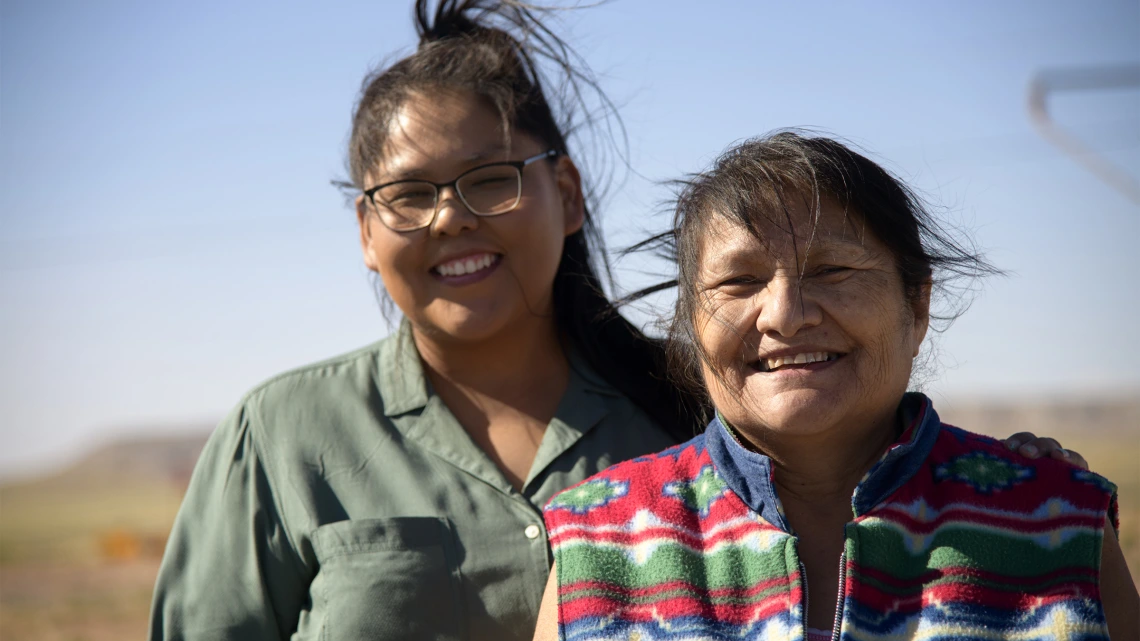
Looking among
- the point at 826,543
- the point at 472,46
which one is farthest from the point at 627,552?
the point at 472,46

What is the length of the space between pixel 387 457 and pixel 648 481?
0.94 meters

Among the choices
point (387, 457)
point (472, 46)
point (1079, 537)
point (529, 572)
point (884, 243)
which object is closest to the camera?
point (1079, 537)

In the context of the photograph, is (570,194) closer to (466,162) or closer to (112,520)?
(466,162)

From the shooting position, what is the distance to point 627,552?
7.13 feet

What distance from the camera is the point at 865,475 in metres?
2.12

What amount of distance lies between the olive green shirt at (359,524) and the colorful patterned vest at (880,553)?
0.59m

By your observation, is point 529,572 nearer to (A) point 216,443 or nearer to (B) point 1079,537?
(A) point 216,443

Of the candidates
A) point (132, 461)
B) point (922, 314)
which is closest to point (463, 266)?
point (922, 314)

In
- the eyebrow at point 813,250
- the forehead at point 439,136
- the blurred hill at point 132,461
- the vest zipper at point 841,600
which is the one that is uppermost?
the forehead at point 439,136

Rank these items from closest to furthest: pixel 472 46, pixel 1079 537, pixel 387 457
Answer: pixel 1079 537 → pixel 387 457 → pixel 472 46

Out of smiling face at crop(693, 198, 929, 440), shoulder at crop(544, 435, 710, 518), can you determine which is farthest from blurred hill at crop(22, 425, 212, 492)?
smiling face at crop(693, 198, 929, 440)

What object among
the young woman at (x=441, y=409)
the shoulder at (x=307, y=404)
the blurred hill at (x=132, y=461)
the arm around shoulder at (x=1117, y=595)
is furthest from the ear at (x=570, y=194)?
the blurred hill at (x=132, y=461)

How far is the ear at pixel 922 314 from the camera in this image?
89.3 inches

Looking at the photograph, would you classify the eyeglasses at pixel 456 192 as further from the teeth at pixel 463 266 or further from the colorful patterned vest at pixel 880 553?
the colorful patterned vest at pixel 880 553
